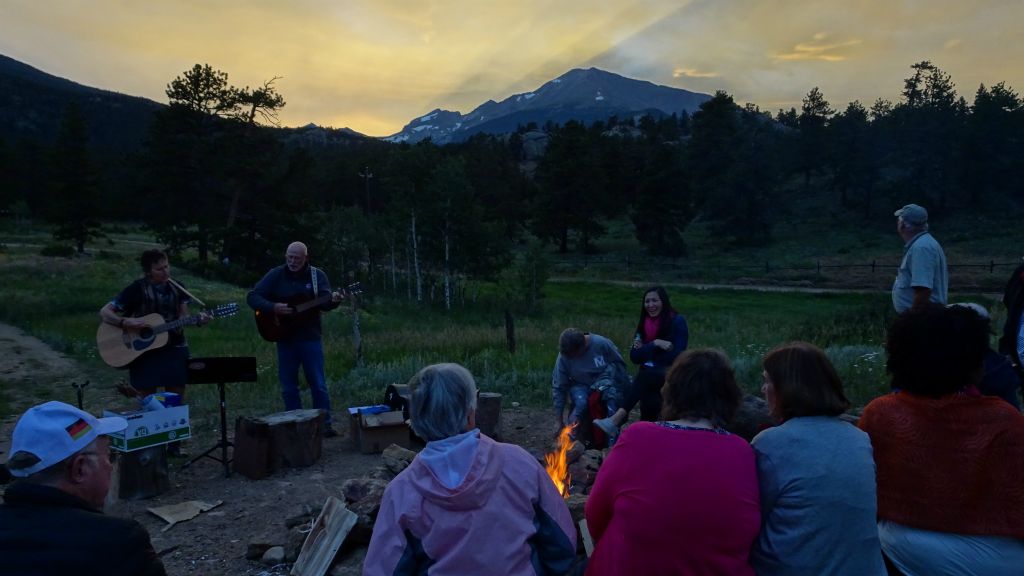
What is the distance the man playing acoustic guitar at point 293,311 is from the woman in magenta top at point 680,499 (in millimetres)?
5255

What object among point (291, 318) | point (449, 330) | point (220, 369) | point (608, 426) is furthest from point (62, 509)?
point (449, 330)

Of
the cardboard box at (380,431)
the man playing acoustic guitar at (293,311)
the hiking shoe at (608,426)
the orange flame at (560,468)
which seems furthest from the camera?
the man playing acoustic guitar at (293,311)

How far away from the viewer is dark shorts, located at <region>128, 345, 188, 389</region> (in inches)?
265

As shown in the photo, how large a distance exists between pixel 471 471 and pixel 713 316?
21556 mm

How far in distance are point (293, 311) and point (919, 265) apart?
5771mm

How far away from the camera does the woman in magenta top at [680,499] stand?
2.47 m

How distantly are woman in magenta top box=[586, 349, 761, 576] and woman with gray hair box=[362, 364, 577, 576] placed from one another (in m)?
0.24

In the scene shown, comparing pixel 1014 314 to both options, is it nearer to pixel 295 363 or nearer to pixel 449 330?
pixel 295 363

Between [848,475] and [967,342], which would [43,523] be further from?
[967,342]

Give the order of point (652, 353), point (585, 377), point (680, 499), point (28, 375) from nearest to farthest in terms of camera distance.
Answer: point (680, 499) → point (652, 353) → point (585, 377) → point (28, 375)

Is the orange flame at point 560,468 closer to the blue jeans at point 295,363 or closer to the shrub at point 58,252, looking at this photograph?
the blue jeans at point 295,363

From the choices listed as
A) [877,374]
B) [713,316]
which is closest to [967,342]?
[877,374]

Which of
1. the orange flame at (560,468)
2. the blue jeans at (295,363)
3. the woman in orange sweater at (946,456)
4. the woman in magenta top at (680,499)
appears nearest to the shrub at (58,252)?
the blue jeans at (295,363)

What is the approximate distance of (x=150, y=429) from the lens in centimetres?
601
